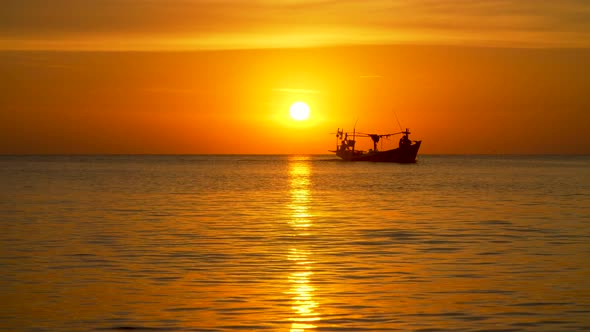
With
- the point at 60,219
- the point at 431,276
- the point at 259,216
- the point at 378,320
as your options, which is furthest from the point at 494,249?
the point at 60,219

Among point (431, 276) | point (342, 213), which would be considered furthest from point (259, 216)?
point (431, 276)

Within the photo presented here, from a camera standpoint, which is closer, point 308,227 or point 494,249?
point 494,249

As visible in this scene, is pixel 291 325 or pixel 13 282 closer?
pixel 291 325

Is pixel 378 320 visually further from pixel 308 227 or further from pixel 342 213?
pixel 342 213

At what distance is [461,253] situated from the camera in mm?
30391

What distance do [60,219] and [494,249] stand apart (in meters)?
23.2

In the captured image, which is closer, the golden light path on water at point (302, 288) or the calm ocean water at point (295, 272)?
the golden light path on water at point (302, 288)

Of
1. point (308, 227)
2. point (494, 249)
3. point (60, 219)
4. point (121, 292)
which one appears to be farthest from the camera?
point (60, 219)

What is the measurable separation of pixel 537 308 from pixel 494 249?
457 inches

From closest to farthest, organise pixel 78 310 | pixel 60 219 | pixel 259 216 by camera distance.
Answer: pixel 78 310, pixel 60 219, pixel 259 216

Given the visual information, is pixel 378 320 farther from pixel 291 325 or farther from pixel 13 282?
pixel 13 282

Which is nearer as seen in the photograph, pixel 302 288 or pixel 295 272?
pixel 302 288

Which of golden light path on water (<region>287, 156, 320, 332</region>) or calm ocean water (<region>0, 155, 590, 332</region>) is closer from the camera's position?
golden light path on water (<region>287, 156, 320, 332</region>)

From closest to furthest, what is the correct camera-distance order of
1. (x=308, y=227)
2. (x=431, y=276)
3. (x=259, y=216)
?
(x=431, y=276) → (x=308, y=227) → (x=259, y=216)
